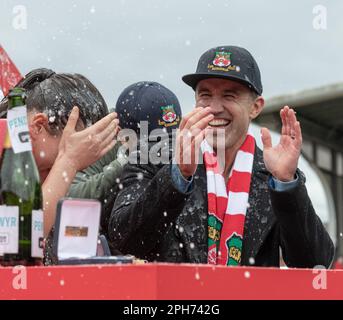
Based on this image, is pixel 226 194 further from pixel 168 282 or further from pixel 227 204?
pixel 168 282

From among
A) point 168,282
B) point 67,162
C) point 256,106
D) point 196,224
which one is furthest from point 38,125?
point 168,282

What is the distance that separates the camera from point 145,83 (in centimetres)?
274

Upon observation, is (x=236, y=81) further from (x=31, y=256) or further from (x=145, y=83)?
(x=31, y=256)

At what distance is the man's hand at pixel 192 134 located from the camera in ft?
5.74

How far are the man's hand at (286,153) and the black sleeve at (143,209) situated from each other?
0.25 m

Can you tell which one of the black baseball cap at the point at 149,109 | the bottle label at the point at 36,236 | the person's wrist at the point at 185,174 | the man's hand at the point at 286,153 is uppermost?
the black baseball cap at the point at 149,109

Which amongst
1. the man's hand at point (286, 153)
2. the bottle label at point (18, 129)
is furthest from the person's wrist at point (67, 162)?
the man's hand at point (286, 153)

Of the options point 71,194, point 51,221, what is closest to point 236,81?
point 71,194

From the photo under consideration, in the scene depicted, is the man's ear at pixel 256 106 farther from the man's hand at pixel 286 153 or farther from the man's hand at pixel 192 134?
the man's hand at pixel 192 134

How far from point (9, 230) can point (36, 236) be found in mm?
59

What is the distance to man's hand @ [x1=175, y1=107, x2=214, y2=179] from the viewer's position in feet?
5.74

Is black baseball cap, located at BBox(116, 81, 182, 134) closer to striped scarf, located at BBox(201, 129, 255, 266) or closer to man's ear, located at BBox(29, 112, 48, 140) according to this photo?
striped scarf, located at BBox(201, 129, 255, 266)

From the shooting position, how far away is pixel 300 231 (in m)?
2.11

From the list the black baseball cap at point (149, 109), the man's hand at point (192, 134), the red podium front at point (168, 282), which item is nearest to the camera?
the red podium front at point (168, 282)
